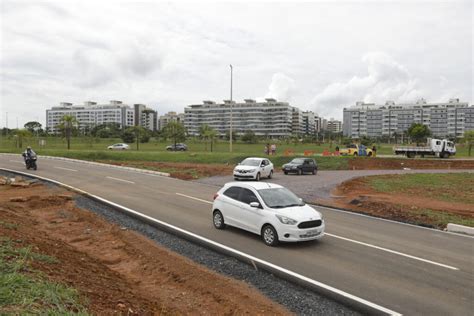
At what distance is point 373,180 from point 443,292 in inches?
812

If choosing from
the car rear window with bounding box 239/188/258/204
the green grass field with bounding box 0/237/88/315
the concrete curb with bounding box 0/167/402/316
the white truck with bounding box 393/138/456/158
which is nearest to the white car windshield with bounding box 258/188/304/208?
the car rear window with bounding box 239/188/258/204

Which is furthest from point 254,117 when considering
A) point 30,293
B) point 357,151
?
point 30,293

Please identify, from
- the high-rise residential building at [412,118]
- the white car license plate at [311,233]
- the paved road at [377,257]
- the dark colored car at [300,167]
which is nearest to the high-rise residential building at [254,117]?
the high-rise residential building at [412,118]

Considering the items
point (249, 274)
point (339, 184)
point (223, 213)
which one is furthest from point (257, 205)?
point (339, 184)

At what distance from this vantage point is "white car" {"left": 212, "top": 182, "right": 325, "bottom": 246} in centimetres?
995

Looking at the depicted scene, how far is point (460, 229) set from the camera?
12.5 meters

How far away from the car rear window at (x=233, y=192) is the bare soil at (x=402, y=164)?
2909 cm

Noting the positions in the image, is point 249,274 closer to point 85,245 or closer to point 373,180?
point 85,245

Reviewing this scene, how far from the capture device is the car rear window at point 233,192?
11.8 m

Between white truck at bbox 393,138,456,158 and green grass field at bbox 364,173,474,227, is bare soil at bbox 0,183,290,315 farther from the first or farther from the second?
white truck at bbox 393,138,456,158

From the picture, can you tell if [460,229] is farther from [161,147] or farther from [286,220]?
[161,147]

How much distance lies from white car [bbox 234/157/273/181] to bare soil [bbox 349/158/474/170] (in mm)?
14412

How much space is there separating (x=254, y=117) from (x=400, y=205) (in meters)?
177

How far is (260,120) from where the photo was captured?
190375 millimetres
